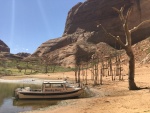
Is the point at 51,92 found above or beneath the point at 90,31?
beneath

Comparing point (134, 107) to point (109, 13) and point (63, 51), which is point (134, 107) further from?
point (109, 13)

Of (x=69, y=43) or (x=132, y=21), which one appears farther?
(x=69, y=43)

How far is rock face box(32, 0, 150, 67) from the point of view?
131375mm

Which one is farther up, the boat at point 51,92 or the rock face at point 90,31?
the rock face at point 90,31

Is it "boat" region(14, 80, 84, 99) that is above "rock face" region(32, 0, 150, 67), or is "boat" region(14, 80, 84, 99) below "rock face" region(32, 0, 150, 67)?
below

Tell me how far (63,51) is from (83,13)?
3762 cm

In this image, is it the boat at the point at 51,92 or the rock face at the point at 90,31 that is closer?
the boat at the point at 51,92

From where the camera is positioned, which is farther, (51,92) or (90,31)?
(90,31)

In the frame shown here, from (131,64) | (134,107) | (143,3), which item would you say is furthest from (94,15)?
(134,107)

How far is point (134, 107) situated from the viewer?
21.2 metres

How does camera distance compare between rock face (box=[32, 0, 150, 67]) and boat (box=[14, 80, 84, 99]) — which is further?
rock face (box=[32, 0, 150, 67])

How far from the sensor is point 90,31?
155 metres

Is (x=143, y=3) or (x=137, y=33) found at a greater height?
(x=143, y=3)

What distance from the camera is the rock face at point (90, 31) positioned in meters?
131
